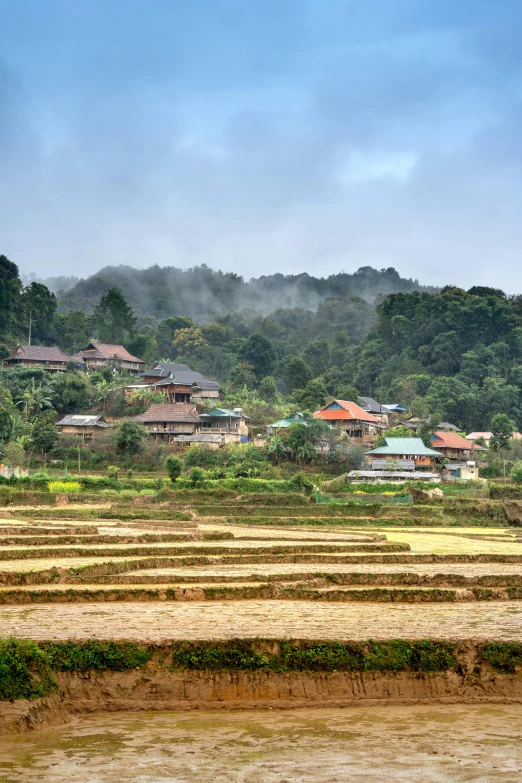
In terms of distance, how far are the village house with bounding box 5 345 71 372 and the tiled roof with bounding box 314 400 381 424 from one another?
21.5 m

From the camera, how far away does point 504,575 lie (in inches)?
721

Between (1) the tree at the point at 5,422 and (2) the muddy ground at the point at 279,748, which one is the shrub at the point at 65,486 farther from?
(2) the muddy ground at the point at 279,748

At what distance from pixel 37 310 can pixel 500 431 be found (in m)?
44.5

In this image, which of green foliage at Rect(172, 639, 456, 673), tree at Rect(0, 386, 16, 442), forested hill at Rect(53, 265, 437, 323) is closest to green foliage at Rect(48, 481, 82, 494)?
tree at Rect(0, 386, 16, 442)

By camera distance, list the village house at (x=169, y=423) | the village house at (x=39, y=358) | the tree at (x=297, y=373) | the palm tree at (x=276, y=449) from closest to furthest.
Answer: the palm tree at (x=276, y=449), the village house at (x=169, y=423), the village house at (x=39, y=358), the tree at (x=297, y=373)

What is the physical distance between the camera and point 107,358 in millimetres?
73875

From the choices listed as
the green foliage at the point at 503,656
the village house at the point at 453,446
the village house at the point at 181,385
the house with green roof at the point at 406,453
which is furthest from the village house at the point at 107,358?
the green foliage at the point at 503,656

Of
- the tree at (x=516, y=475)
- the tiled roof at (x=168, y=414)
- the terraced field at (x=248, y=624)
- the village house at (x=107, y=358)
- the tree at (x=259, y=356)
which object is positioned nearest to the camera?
the terraced field at (x=248, y=624)

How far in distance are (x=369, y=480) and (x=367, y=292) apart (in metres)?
114

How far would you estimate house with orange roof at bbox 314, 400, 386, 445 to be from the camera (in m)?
62.1

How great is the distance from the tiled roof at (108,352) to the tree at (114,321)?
→ 598 cm

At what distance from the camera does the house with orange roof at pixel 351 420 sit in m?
62.1

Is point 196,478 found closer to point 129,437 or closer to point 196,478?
point 196,478

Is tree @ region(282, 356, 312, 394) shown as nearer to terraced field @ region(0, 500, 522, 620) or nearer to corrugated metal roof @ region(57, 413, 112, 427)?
corrugated metal roof @ region(57, 413, 112, 427)
